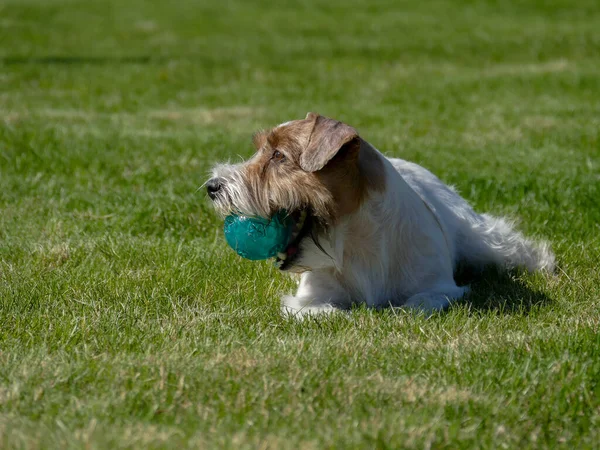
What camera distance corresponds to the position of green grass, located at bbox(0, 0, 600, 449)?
3.43 m

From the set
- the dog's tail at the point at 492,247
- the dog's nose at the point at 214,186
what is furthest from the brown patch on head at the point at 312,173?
the dog's tail at the point at 492,247

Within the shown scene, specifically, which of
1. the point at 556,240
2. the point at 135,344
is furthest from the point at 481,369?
the point at 556,240

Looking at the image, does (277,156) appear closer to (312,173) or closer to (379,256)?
(312,173)

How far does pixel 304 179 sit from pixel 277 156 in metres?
0.26

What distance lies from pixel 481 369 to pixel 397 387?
0.44 m

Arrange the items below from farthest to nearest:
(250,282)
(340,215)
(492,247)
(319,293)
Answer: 1. (492,247)
2. (250,282)
3. (319,293)
4. (340,215)

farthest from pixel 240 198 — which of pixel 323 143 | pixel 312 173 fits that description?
pixel 323 143

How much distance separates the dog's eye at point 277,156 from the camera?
194 inches

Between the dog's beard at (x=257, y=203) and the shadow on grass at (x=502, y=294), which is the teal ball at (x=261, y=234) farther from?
the shadow on grass at (x=502, y=294)

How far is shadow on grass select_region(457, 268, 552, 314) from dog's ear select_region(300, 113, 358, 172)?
1.23 metres

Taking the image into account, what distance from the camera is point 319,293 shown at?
17.4 feet

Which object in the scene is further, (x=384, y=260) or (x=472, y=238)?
(x=472, y=238)

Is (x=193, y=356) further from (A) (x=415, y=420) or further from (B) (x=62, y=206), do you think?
(B) (x=62, y=206)

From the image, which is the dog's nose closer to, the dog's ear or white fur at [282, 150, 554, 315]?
the dog's ear
